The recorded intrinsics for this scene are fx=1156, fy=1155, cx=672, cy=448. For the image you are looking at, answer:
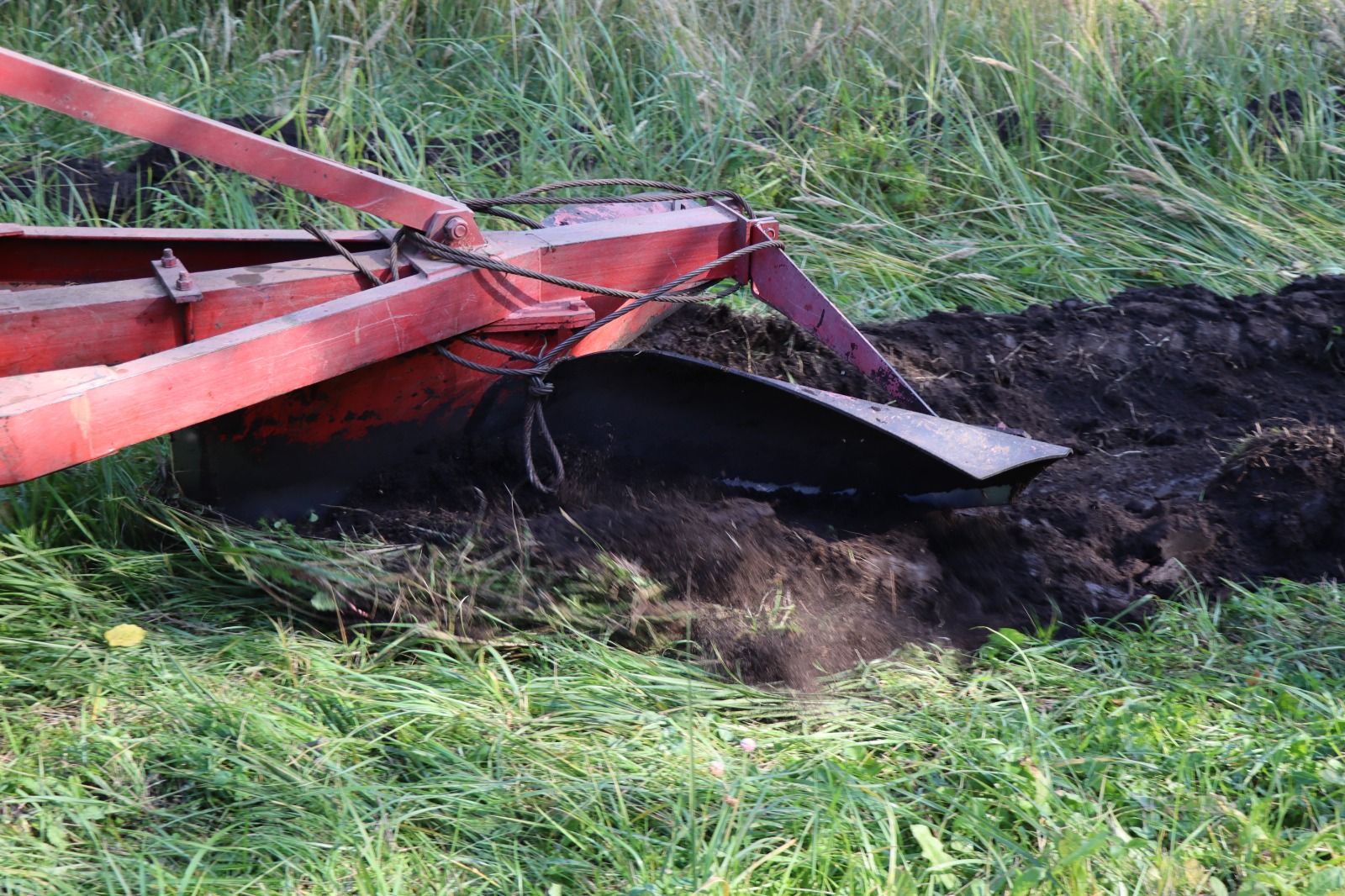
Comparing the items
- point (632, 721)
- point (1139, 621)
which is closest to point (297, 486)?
point (632, 721)

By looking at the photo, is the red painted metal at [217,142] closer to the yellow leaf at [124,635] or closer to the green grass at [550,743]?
the green grass at [550,743]

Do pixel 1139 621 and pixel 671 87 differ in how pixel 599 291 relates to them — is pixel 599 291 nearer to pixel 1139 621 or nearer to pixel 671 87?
pixel 1139 621

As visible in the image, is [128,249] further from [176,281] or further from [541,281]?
[541,281]

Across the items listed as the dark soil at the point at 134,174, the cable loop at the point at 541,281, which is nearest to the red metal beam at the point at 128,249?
the cable loop at the point at 541,281

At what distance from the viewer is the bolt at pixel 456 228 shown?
2529 millimetres

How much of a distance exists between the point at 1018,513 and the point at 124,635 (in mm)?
2045

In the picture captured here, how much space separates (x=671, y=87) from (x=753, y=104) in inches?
14.6

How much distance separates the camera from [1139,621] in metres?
2.53

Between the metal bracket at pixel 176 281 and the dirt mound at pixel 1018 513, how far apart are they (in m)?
0.65

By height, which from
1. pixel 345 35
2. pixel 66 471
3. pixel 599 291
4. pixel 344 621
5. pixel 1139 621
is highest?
pixel 345 35

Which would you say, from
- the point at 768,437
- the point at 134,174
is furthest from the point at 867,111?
the point at 134,174

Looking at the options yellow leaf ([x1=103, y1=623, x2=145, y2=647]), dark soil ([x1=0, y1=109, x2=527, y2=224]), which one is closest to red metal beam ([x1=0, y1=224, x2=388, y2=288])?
yellow leaf ([x1=103, y1=623, x2=145, y2=647])

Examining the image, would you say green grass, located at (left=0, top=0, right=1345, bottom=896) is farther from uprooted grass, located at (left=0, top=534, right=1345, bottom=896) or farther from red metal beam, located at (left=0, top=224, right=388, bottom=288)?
red metal beam, located at (left=0, top=224, right=388, bottom=288)

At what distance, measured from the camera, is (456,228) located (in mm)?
2529
